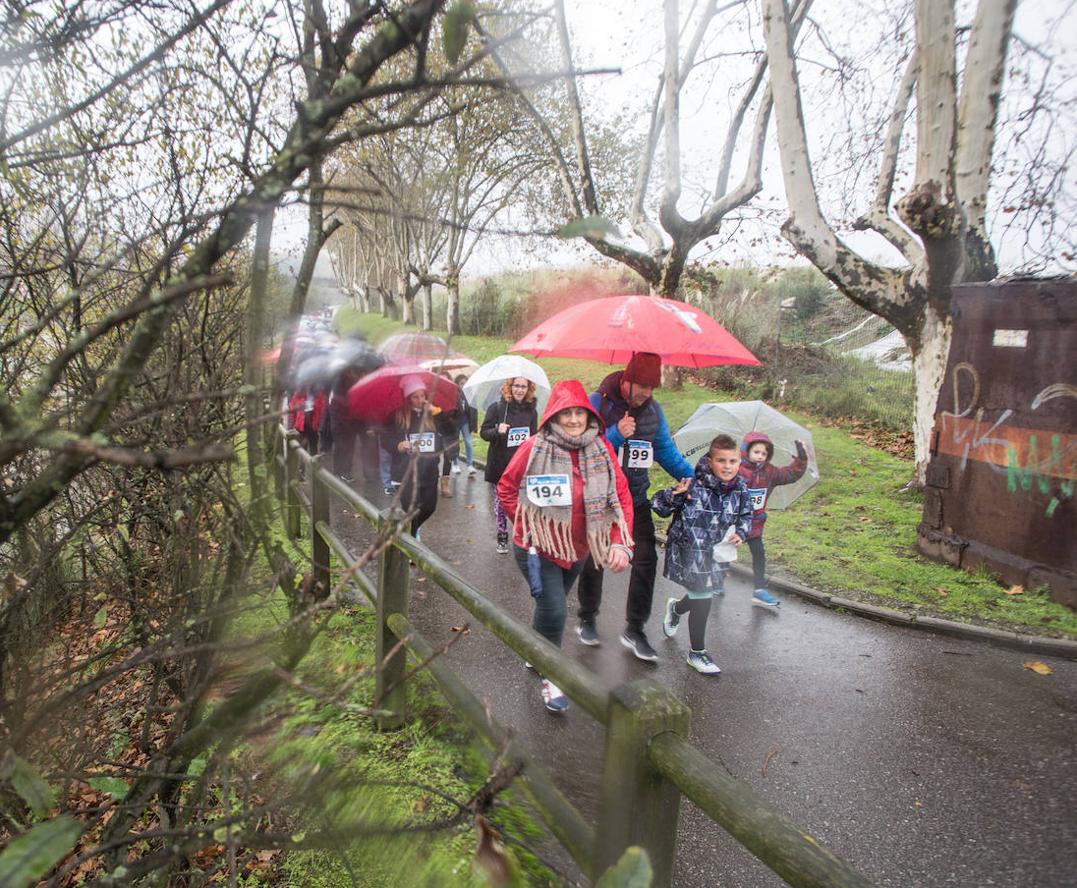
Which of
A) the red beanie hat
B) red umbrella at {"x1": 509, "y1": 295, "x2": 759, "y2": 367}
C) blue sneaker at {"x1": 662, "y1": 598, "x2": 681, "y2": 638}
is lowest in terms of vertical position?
blue sneaker at {"x1": 662, "y1": 598, "x2": 681, "y2": 638}

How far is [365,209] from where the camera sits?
925 millimetres

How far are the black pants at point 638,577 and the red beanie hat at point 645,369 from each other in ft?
2.54

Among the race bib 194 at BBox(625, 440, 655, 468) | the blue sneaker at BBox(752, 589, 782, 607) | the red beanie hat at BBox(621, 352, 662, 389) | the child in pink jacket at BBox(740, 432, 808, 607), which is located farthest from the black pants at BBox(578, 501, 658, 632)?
the blue sneaker at BBox(752, 589, 782, 607)

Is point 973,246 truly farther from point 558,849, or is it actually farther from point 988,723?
point 558,849

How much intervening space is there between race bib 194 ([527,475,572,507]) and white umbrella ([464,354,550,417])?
Answer: 3.28 meters

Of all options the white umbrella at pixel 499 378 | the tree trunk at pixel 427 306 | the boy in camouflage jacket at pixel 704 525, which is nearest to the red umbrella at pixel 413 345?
the boy in camouflage jacket at pixel 704 525

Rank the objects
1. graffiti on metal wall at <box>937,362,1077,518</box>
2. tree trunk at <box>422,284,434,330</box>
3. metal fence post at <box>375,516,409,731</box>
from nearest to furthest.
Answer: metal fence post at <box>375,516,409,731</box> < graffiti on metal wall at <box>937,362,1077,518</box> < tree trunk at <box>422,284,434,330</box>

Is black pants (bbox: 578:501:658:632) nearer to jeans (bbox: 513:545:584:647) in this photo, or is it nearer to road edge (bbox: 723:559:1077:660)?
jeans (bbox: 513:545:584:647)

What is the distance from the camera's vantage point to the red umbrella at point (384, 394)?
4.87 metres

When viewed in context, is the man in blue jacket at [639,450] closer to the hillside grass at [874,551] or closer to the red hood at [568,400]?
the red hood at [568,400]

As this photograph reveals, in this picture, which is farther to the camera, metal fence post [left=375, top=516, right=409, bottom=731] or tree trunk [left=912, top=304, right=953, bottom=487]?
tree trunk [left=912, top=304, right=953, bottom=487]

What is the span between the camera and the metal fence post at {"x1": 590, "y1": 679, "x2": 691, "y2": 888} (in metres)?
1.49

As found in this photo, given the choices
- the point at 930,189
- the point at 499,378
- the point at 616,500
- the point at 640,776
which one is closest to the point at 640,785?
the point at 640,776

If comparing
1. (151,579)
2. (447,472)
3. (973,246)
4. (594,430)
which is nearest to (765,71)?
(973,246)
